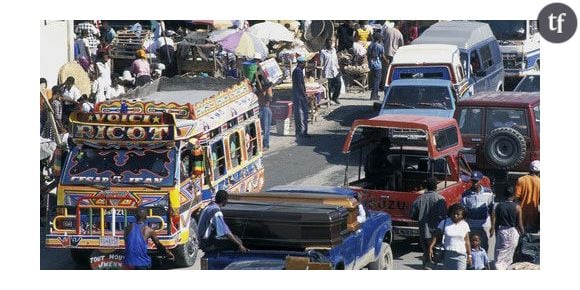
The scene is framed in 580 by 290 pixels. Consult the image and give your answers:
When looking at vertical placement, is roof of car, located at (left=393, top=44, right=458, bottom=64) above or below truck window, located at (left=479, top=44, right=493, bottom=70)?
above

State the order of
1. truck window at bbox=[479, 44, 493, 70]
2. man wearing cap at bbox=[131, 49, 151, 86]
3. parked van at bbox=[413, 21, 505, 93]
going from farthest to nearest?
truck window at bbox=[479, 44, 493, 70] → parked van at bbox=[413, 21, 505, 93] → man wearing cap at bbox=[131, 49, 151, 86]

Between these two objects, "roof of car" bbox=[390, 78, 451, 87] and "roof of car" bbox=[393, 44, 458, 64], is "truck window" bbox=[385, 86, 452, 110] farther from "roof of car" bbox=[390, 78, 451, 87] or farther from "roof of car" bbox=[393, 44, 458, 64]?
"roof of car" bbox=[393, 44, 458, 64]

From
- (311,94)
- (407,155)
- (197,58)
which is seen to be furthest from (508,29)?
(407,155)

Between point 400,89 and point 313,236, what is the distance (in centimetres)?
1043

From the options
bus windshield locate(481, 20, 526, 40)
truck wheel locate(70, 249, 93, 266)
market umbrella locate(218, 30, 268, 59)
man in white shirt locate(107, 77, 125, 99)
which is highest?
bus windshield locate(481, 20, 526, 40)

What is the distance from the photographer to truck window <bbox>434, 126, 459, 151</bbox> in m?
19.4

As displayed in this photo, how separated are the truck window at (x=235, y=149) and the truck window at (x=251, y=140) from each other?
14.2 inches

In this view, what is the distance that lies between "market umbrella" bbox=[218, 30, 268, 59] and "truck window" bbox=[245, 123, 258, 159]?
8852mm

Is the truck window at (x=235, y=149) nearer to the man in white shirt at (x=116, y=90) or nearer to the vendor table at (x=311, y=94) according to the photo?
the man in white shirt at (x=116, y=90)

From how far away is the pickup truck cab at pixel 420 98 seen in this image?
983 inches

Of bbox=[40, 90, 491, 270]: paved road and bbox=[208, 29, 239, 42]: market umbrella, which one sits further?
bbox=[208, 29, 239, 42]: market umbrella

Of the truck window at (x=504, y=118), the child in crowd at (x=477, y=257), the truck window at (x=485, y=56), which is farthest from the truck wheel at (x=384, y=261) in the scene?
the truck window at (x=485, y=56)
